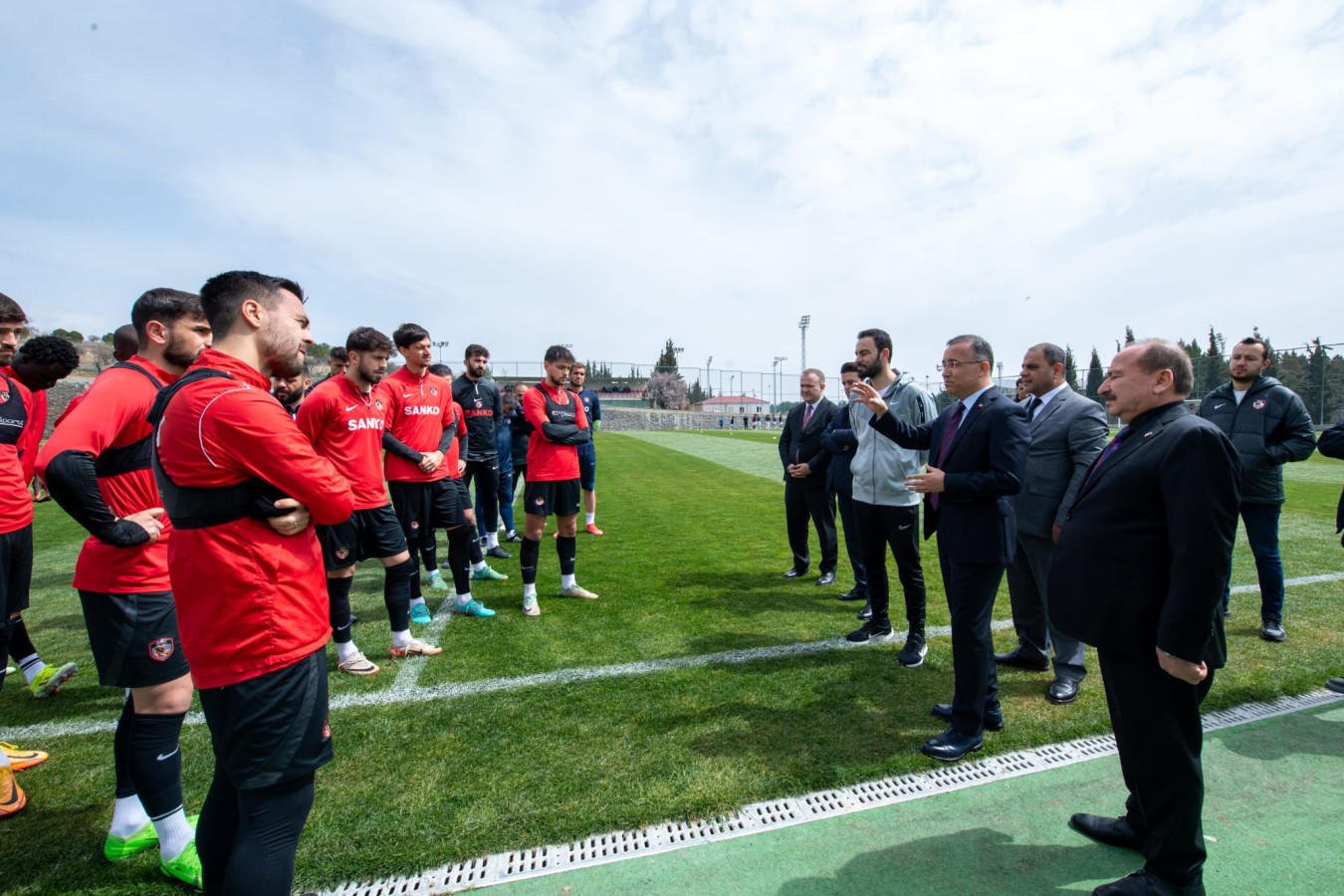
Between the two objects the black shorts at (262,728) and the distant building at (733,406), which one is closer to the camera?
the black shorts at (262,728)

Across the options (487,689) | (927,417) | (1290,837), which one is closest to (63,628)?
(487,689)

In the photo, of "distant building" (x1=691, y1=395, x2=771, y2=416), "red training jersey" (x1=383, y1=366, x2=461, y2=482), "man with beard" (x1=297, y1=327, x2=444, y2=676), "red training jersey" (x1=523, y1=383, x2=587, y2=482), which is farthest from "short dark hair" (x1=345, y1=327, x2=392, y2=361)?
"distant building" (x1=691, y1=395, x2=771, y2=416)

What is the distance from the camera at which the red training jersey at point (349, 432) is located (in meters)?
4.07

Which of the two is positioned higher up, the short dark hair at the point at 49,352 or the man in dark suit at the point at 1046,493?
the short dark hair at the point at 49,352

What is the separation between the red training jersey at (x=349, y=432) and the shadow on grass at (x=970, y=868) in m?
3.42

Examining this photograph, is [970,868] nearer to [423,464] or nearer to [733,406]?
[423,464]

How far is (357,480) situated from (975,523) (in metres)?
3.76

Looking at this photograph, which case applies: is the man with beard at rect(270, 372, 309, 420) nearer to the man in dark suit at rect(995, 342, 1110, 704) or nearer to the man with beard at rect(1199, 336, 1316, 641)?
the man in dark suit at rect(995, 342, 1110, 704)

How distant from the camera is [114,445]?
2.50m

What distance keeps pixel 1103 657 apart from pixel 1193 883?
2.32 ft

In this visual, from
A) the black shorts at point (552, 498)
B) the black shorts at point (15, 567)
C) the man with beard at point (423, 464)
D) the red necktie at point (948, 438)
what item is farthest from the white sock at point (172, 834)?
the red necktie at point (948, 438)

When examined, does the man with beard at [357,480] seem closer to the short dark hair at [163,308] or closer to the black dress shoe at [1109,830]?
the short dark hair at [163,308]

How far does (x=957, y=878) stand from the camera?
224 cm

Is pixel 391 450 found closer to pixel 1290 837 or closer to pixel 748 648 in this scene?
pixel 748 648
